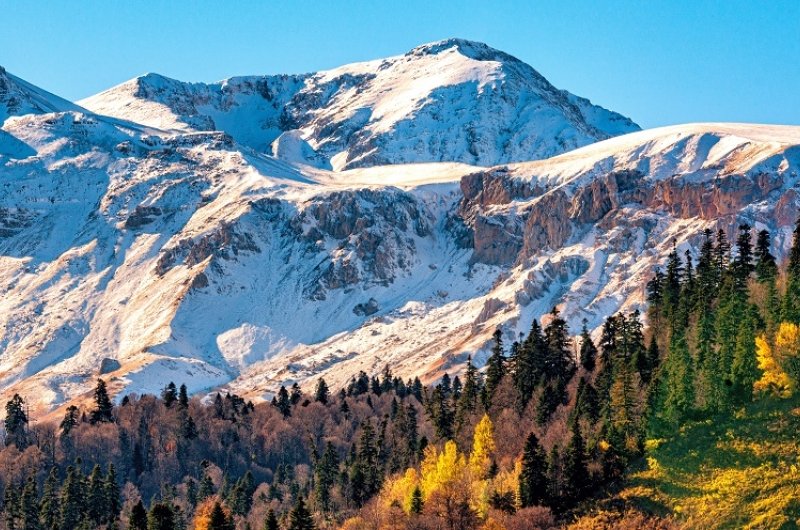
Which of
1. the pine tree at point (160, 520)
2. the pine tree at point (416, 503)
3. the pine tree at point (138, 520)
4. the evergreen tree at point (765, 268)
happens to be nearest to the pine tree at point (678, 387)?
the evergreen tree at point (765, 268)

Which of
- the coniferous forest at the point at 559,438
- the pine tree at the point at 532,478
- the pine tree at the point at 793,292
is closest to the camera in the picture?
the coniferous forest at the point at 559,438

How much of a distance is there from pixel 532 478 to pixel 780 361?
2693 centimetres

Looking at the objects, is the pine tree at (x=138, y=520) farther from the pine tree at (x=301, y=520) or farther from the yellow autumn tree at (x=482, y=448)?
the yellow autumn tree at (x=482, y=448)

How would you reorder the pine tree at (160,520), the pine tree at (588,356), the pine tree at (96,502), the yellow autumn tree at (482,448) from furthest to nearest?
the pine tree at (96,502) < the pine tree at (588,356) < the yellow autumn tree at (482,448) < the pine tree at (160,520)

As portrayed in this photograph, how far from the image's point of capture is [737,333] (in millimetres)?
132500

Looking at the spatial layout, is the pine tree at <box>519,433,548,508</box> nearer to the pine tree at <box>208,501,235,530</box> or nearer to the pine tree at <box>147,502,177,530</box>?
the pine tree at <box>208,501,235,530</box>

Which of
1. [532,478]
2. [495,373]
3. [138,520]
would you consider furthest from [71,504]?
[532,478]

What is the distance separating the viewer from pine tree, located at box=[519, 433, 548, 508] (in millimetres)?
119812

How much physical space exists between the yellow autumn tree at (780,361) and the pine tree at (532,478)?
22785 millimetres

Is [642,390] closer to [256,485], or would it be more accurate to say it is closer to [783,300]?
[783,300]

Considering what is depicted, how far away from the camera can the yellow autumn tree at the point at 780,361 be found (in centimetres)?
12206

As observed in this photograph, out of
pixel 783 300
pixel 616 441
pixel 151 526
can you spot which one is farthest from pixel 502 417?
pixel 151 526

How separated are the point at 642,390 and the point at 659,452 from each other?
1203 cm

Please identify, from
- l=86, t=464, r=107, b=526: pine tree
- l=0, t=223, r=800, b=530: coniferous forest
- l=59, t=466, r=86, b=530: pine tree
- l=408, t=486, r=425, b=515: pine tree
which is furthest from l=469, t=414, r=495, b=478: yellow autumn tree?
l=59, t=466, r=86, b=530: pine tree
